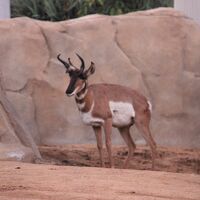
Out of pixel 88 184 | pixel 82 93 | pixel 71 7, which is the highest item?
pixel 88 184

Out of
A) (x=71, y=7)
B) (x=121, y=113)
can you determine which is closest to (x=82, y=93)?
(x=121, y=113)

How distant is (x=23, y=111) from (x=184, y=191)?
607 cm

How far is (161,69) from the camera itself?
44.7 feet

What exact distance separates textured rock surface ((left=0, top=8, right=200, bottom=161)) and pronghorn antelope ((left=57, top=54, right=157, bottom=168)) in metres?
A: 2.00

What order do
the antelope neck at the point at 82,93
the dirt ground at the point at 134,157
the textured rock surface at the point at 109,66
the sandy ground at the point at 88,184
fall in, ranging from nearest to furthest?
1. the sandy ground at the point at 88,184
2. the antelope neck at the point at 82,93
3. the dirt ground at the point at 134,157
4. the textured rock surface at the point at 109,66

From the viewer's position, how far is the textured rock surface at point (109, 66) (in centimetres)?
1326

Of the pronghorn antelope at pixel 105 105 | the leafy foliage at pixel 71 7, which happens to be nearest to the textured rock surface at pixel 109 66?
the pronghorn antelope at pixel 105 105

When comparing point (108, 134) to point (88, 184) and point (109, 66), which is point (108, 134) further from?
point (88, 184)

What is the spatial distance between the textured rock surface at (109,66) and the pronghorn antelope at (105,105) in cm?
200

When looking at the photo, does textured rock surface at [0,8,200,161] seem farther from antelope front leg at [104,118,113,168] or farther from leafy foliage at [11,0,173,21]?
leafy foliage at [11,0,173,21]

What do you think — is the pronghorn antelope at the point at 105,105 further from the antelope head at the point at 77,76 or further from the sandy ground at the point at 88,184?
the sandy ground at the point at 88,184

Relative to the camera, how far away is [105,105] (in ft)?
36.7

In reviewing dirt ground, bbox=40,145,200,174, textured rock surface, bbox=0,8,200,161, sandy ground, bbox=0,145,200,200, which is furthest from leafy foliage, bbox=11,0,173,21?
sandy ground, bbox=0,145,200,200

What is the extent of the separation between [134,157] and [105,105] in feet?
5.77
